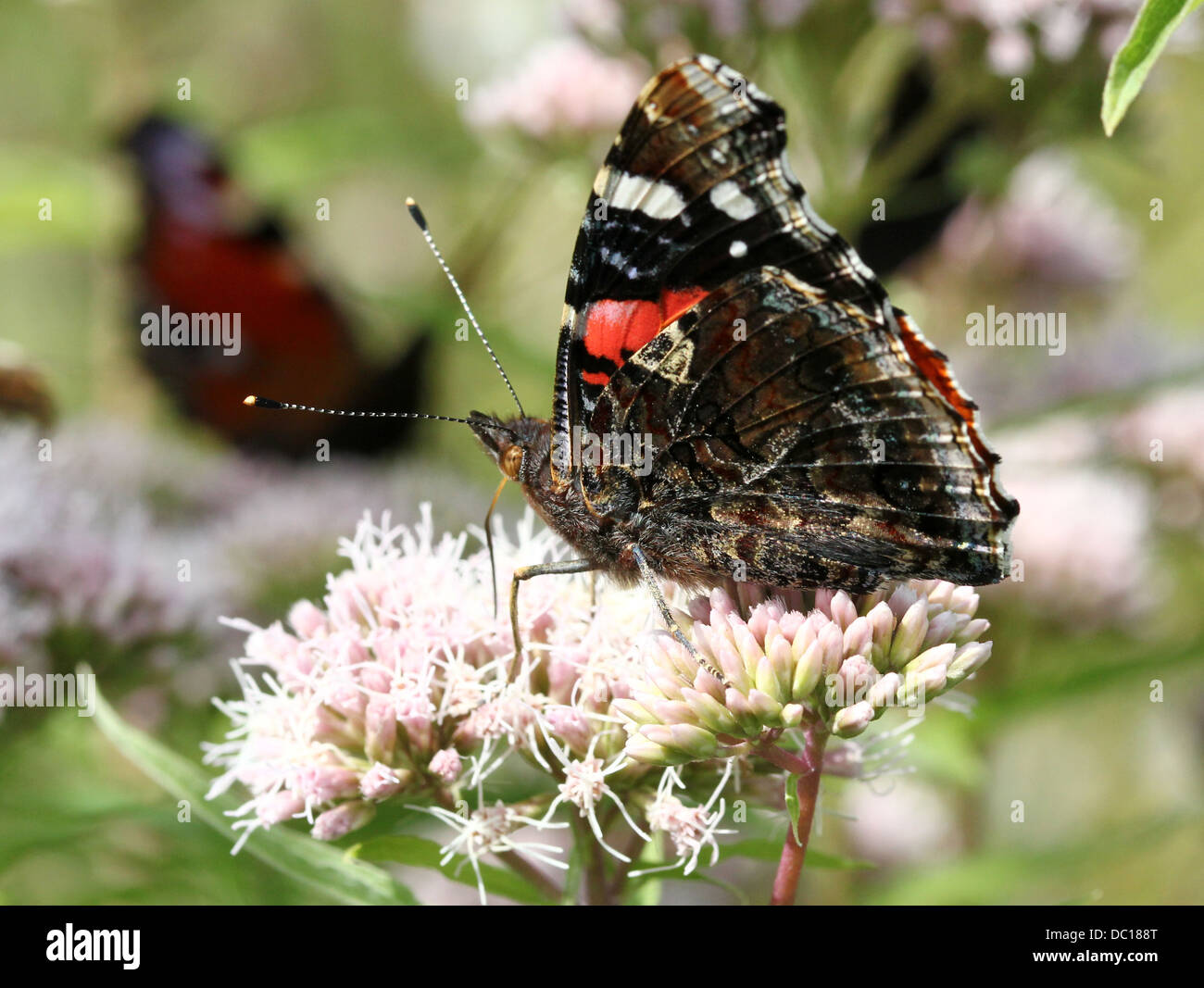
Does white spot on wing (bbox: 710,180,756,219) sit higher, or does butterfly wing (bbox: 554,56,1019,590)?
white spot on wing (bbox: 710,180,756,219)

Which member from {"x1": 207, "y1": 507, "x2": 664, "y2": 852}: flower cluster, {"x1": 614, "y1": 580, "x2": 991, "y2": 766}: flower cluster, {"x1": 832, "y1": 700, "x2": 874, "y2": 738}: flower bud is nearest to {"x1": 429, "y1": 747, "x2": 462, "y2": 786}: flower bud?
{"x1": 207, "y1": 507, "x2": 664, "y2": 852}: flower cluster

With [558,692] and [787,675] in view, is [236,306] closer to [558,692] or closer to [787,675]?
[558,692]

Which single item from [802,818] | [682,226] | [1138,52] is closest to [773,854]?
[802,818]

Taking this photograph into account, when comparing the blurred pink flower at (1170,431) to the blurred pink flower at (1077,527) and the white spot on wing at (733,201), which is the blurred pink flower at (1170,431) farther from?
the white spot on wing at (733,201)

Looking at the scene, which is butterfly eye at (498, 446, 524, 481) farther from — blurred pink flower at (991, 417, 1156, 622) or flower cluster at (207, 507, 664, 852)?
blurred pink flower at (991, 417, 1156, 622)

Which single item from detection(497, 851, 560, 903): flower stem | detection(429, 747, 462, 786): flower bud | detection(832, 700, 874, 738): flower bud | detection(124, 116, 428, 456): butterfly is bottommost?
detection(497, 851, 560, 903): flower stem

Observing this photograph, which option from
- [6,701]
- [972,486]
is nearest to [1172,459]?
[972,486]
